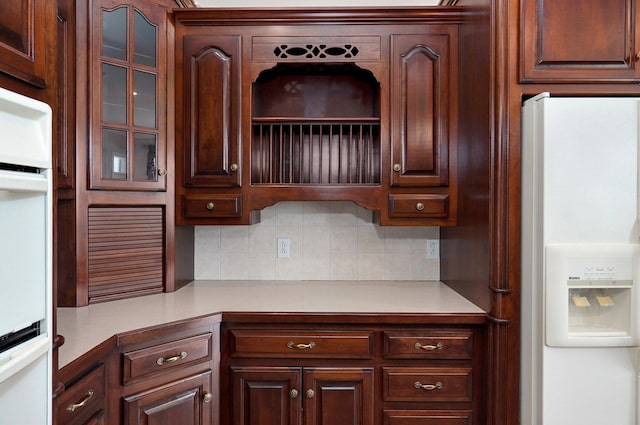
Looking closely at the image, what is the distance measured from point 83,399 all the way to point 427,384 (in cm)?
122

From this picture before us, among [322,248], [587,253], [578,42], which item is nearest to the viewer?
[587,253]

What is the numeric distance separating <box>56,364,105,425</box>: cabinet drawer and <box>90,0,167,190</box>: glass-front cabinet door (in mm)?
816

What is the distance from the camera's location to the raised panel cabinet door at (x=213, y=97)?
6.46ft

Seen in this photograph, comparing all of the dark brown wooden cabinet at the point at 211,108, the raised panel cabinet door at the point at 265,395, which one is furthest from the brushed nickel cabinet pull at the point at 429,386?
the dark brown wooden cabinet at the point at 211,108

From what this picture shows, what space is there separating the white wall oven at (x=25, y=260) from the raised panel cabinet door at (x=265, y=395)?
2.95 feet

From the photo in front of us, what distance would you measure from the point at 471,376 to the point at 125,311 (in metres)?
1.42

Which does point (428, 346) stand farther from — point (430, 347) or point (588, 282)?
point (588, 282)

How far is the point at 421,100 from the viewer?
1.96 metres

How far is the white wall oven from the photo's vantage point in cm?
72

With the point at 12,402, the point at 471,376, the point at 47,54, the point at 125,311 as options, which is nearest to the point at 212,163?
the point at 125,311

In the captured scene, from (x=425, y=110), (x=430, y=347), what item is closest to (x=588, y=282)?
(x=430, y=347)

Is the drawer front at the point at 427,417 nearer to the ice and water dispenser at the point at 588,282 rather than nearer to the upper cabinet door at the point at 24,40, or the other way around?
the ice and water dispenser at the point at 588,282

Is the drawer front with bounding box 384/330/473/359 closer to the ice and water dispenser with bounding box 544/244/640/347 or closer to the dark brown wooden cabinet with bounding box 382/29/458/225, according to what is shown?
the ice and water dispenser with bounding box 544/244/640/347

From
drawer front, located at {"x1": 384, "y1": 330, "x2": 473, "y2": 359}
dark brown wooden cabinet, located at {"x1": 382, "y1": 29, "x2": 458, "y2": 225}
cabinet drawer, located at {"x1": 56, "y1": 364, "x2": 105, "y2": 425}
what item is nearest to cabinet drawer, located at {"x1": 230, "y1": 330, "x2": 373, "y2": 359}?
drawer front, located at {"x1": 384, "y1": 330, "x2": 473, "y2": 359}
